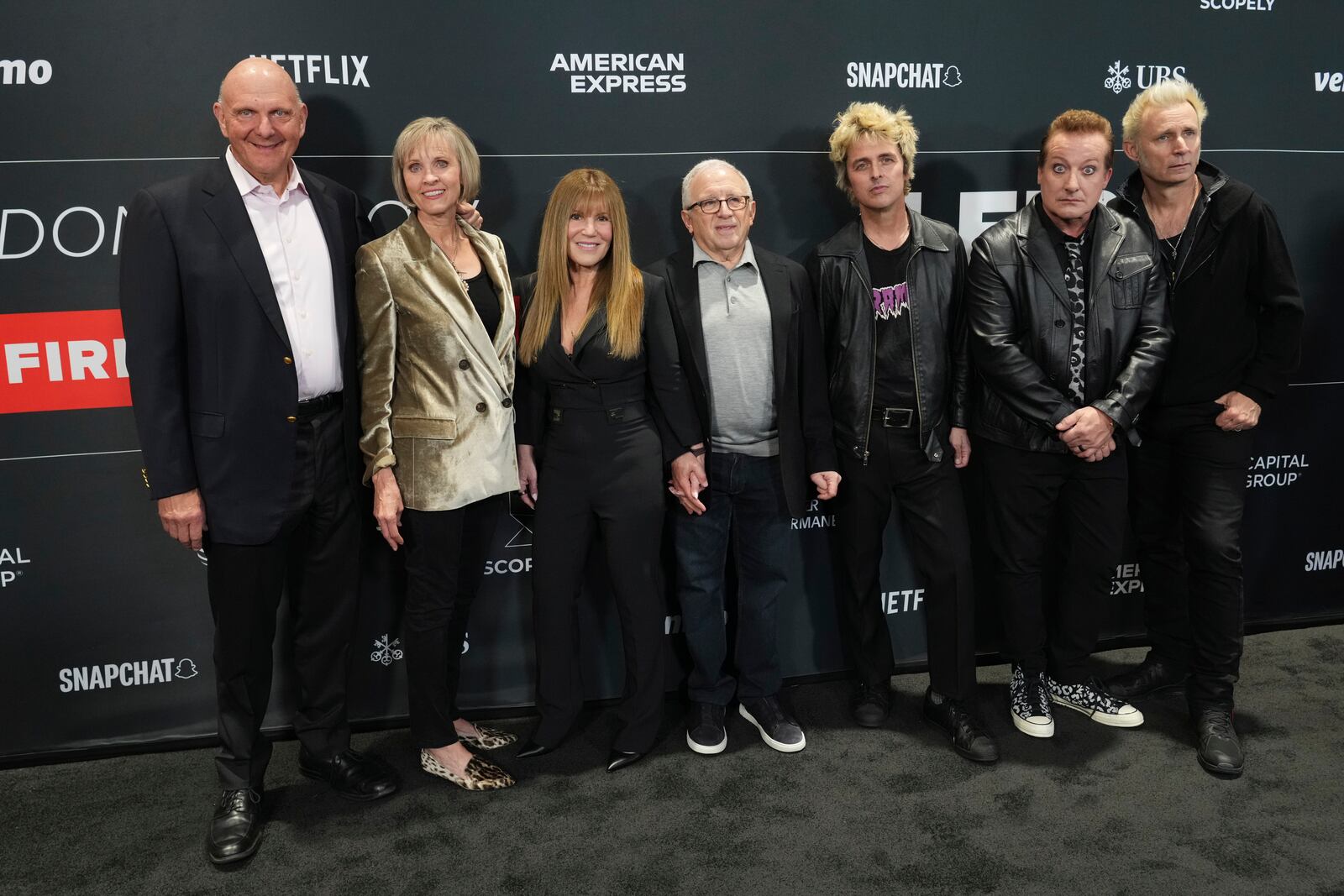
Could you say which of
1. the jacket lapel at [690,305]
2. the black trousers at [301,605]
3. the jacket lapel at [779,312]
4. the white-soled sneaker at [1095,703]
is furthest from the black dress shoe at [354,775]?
the white-soled sneaker at [1095,703]

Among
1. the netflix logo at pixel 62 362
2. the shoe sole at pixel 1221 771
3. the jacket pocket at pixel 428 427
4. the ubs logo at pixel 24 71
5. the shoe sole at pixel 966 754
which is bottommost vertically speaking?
the shoe sole at pixel 1221 771

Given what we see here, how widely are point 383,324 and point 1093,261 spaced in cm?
201

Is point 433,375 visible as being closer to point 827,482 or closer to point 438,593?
point 438,593

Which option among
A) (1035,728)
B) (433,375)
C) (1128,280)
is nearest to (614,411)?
(433,375)

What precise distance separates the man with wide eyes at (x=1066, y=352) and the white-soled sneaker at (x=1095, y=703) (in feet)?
0.62

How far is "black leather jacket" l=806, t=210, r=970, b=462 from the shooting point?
9.71 feet

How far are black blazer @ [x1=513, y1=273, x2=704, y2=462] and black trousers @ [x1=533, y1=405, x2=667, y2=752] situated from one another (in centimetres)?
4

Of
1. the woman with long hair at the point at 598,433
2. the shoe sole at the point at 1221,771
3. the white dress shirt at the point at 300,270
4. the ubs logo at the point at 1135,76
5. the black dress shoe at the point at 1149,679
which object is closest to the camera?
the white dress shirt at the point at 300,270

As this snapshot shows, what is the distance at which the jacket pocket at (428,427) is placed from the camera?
2.66 m

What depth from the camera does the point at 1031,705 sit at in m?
3.14

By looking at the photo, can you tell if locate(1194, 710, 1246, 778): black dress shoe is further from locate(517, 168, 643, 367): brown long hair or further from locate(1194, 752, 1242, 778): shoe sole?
locate(517, 168, 643, 367): brown long hair

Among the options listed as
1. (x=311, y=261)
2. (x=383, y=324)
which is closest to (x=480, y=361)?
(x=383, y=324)

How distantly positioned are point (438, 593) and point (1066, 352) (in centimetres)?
194

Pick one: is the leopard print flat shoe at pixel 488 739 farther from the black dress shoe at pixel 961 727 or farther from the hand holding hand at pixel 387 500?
the black dress shoe at pixel 961 727
